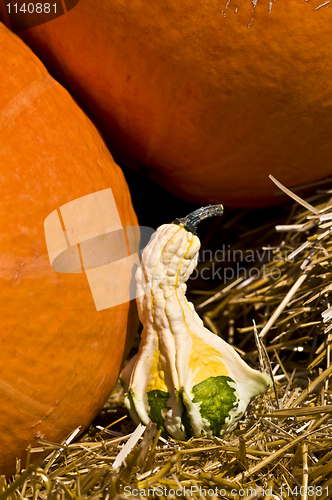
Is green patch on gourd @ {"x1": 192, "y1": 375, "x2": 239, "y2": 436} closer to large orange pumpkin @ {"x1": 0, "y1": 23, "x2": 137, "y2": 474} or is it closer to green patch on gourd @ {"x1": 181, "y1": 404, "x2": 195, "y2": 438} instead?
green patch on gourd @ {"x1": 181, "y1": 404, "x2": 195, "y2": 438}

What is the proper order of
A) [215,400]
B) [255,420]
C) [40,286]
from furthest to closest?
[255,420] < [215,400] < [40,286]

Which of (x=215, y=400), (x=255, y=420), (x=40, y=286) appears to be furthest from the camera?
(x=255, y=420)

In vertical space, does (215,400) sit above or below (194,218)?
below

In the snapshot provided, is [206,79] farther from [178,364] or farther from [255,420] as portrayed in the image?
[255,420]

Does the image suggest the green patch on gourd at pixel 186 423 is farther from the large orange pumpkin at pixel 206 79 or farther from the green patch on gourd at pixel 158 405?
the large orange pumpkin at pixel 206 79

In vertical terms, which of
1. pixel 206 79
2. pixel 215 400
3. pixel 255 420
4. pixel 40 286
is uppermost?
pixel 206 79

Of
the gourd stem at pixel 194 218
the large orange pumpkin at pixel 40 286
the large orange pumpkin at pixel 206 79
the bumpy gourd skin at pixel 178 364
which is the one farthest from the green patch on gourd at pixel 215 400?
the large orange pumpkin at pixel 206 79

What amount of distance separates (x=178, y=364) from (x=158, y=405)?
0.13m

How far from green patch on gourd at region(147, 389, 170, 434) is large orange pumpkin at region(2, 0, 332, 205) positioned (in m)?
0.74

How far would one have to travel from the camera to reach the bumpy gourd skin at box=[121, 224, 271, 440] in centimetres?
117

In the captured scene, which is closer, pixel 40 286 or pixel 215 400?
pixel 40 286

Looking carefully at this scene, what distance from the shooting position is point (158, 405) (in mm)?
1188

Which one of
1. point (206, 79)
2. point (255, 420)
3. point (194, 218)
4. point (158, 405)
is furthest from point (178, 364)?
point (206, 79)

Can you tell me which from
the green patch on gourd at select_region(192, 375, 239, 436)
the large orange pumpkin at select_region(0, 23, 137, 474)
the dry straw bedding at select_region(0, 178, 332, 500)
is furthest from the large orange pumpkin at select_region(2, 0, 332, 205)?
the green patch on gourd at select_region(192, 375, 239, 436)
